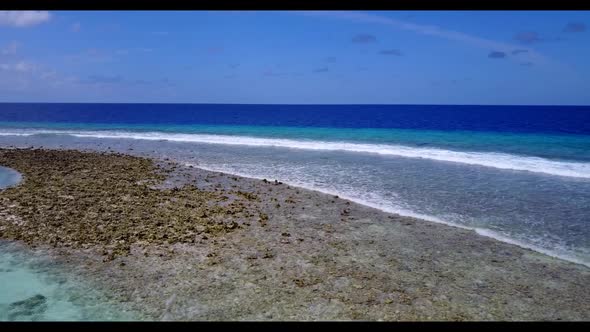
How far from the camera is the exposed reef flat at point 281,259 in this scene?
6.84 m

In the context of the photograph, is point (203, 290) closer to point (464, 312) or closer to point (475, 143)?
point (464, 312)

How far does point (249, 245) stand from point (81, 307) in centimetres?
377

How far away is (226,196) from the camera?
14.4 m

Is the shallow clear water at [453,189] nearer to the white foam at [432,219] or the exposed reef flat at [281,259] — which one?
the white foam at [432,219]

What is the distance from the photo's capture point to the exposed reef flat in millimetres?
6844

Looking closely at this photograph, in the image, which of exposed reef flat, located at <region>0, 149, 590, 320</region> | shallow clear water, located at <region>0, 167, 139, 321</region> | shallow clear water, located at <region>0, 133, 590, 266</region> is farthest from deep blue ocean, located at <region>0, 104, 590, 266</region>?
shallow clear water, located at <region>0, 167, 139, 321</region>

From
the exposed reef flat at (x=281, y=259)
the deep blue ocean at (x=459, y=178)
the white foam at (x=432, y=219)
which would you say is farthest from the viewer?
the deep blue ocean at (x=459, y=178)

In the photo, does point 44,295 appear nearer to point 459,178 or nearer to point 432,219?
point 432,219

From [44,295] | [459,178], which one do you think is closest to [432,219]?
[459,178]

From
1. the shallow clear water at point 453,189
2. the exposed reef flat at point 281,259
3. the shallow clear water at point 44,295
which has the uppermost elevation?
A: the shallow clear water at point 453,189

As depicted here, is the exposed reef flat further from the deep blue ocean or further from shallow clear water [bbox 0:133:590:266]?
the deep blue ocean

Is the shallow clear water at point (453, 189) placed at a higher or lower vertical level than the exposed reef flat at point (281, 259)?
higher

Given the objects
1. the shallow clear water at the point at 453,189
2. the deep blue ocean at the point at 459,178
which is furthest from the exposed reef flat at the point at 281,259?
the deep blue ocean at the point at 459,178

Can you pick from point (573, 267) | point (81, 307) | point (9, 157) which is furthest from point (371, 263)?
point (9, 157)
